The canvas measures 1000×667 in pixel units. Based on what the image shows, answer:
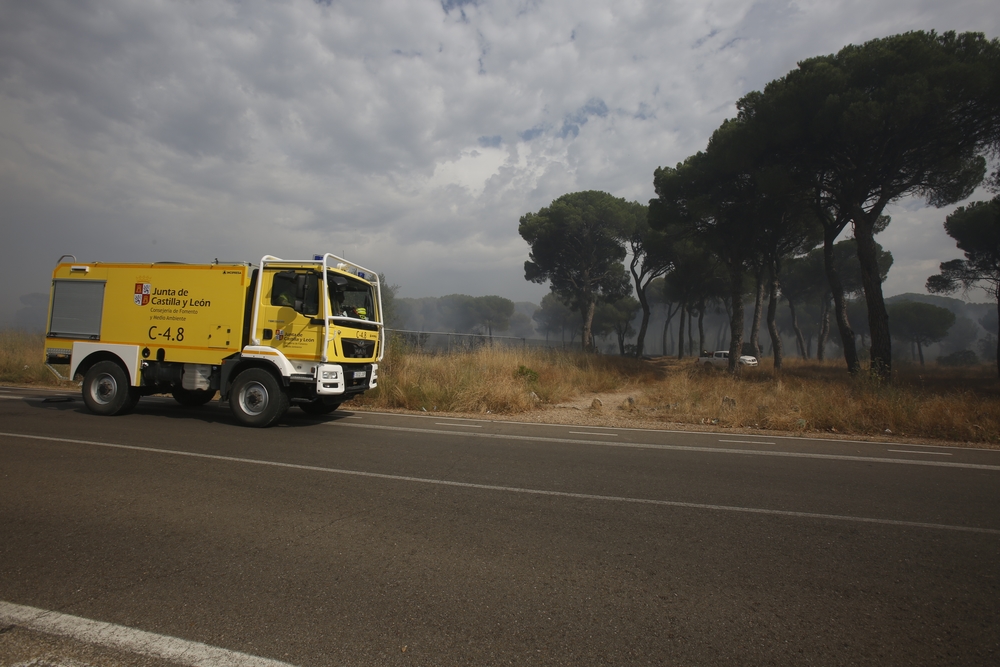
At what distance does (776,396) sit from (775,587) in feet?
34.0

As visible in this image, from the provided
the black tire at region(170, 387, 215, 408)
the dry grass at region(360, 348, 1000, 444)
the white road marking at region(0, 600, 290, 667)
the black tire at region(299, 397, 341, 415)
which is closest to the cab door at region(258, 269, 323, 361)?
the black tire at region(299, 397, 341, 415)

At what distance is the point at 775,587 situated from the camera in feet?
9.48

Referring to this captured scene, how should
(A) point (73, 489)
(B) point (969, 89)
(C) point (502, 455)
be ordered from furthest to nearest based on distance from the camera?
(B) point (969, 89), (C) point (502, 455), (A) point (73, 489)

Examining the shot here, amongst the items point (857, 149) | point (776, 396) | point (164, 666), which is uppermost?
point (857, 149)

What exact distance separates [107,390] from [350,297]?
4537 millimetres

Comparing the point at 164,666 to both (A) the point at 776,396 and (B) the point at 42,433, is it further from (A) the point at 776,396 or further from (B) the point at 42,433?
(A) the point at 776,396

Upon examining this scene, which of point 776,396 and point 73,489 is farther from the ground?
point 776,396

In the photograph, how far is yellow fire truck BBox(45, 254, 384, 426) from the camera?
793cm

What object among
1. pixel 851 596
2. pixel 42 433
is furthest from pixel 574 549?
pixel 42 433

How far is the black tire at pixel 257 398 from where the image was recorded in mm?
7794

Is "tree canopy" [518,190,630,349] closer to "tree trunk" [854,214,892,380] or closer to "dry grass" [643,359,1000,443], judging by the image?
"tree trunk" [854,214,892,380]

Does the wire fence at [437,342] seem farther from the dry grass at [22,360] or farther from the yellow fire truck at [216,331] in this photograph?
the dry grass at [22,360]

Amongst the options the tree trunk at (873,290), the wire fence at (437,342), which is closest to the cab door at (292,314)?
the wire fence at (437,342)

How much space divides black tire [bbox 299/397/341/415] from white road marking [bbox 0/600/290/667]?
7.01 meters
